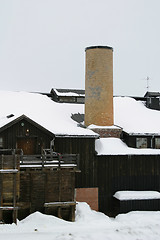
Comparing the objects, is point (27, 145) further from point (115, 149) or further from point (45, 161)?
point (115, 149)

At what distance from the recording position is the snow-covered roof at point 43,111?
24922mm

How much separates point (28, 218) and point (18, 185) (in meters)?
2.42

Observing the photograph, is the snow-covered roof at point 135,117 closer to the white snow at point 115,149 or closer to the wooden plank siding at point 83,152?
the white snow at point 115,149

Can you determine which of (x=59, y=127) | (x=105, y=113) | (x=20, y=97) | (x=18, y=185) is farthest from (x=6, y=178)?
(x=20, y=97)

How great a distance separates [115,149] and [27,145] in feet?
25.6

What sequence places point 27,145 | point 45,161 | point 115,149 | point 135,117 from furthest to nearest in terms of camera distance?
point 135,117 < point 115,149 < point 27,145 < point 45,161

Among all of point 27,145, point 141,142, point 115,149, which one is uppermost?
point 141,142

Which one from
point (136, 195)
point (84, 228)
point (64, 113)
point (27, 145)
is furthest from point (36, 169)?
point (64, 113)

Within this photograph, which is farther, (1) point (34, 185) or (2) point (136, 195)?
(2) point (136, 195)

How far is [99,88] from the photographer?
95.1 feet

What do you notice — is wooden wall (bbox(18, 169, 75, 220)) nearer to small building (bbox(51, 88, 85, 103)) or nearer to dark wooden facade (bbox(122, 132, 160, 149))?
dark wooden facade (bbox(122, 132, 160, 149))

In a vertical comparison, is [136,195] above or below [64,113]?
below

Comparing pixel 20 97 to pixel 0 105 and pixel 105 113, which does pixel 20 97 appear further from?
pixel 105 113

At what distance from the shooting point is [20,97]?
32.9m
